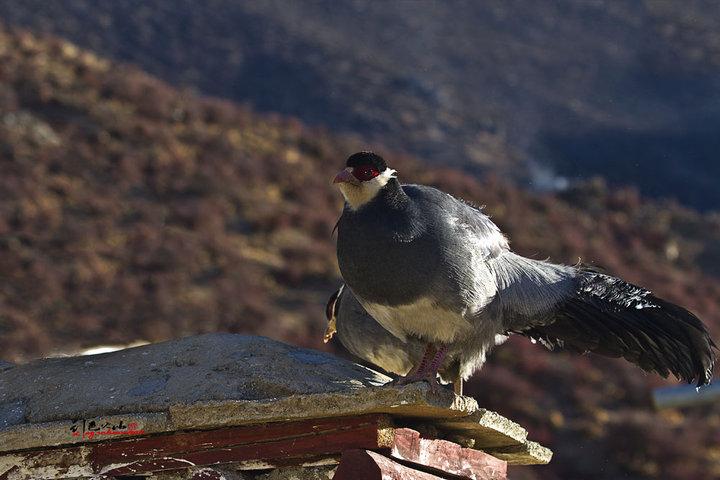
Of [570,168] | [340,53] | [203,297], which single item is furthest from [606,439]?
[340,53]

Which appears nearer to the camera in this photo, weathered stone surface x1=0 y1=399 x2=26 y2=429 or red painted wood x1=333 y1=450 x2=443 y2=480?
red painted wood x1=333 y1=450 x2=443 y2=480

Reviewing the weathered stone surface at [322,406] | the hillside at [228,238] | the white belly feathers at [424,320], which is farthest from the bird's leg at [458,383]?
the hillside at [228,238]

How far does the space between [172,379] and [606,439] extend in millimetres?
14067

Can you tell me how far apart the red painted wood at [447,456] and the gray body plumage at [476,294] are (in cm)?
56

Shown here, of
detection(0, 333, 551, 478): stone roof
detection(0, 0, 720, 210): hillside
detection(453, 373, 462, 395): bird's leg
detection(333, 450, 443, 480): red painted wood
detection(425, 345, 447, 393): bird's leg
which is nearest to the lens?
detection(333, 450, 443, 480): red painted wood

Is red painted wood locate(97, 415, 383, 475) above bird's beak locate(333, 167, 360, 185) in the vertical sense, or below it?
below

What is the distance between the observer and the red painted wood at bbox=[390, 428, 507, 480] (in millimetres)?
4352

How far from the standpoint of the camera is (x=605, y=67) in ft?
174

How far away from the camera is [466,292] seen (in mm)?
4871

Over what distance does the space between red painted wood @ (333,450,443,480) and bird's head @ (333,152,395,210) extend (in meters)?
1.34

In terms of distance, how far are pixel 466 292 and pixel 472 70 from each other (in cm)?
4930

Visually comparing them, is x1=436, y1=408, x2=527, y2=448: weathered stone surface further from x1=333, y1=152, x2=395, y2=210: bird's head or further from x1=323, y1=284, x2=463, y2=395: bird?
x1=333, y1=152, x2=395, y2=210: bird's head

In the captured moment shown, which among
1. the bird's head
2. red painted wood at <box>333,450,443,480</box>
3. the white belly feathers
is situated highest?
the bird's head

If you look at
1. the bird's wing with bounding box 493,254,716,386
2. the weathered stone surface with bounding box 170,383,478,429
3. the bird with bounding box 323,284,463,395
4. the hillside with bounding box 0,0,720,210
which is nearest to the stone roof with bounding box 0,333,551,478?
the weathered stone surface with bounding box 170,383,478,429
